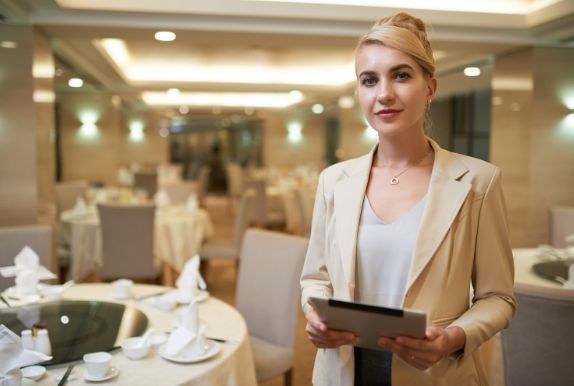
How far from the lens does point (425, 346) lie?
1.08 meters

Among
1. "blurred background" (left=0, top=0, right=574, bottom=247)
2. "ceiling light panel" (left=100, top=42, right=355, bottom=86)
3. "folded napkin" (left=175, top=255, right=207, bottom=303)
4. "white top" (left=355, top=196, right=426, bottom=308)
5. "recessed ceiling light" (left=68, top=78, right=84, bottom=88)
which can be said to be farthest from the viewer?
"recessed ceiling light" (left=68, top=78, right=84, bottom=88)

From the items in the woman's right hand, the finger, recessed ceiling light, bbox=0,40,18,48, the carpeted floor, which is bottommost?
the carpeted floor

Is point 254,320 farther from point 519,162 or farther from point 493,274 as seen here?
point 519,162

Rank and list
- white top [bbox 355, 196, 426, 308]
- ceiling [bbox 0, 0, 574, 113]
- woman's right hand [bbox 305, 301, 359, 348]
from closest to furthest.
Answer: woman's right hand [bbox 305, 301, 359, 348] < white top [bbox 355, 196, 426, 308] < ceiling [bbox 0, 0, 574, 113]

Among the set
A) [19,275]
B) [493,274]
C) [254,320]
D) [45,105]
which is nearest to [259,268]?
[254,320]

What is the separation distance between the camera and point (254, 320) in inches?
110

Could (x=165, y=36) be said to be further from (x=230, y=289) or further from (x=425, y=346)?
(x=425, y=346)

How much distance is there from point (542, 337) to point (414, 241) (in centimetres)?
97

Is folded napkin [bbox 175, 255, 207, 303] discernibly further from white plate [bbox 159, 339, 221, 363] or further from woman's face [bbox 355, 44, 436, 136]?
woman's face [bbox 355, 44, 436, 136]

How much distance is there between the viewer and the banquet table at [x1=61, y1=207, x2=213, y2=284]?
16.3 feet

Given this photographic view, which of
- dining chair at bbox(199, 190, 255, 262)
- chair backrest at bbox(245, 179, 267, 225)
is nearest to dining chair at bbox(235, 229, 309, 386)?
dining chair at bbox(199, 190, 255, 262)

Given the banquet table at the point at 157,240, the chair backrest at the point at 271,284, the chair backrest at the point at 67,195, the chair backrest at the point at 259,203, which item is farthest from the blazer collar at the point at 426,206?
the chair backrest at the point at 259,203

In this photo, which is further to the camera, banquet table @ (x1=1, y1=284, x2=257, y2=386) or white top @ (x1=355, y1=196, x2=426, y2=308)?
banquet table @ (x1=1, y1=284, x2=257, y2=386)

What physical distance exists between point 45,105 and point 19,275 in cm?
→ 285
